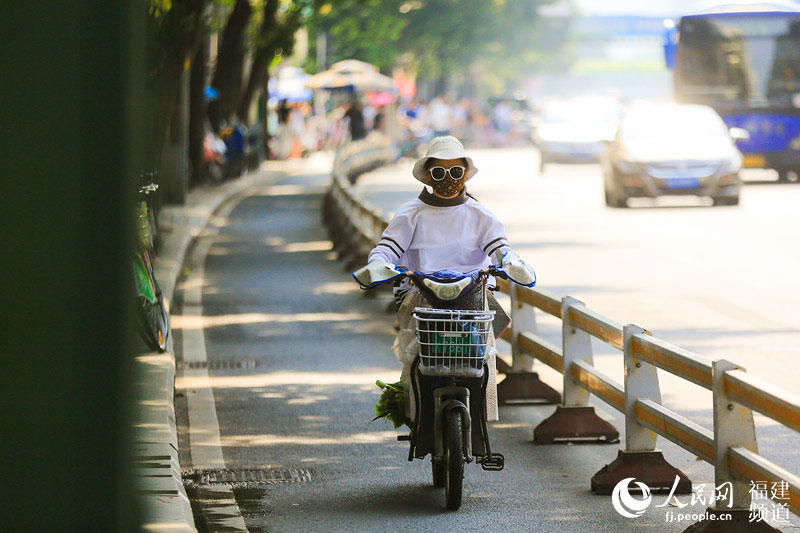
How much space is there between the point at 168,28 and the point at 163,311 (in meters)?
11.7

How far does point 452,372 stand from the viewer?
20.5 feet

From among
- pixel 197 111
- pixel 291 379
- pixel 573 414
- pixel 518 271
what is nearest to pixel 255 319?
pixel 291 379

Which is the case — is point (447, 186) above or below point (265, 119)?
above

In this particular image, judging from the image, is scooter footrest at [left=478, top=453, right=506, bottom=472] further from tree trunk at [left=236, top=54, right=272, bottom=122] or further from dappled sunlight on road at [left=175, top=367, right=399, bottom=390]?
tree trunk at [left=236, top=54, right=272, bottom=122]

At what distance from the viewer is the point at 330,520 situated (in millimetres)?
→ 6289

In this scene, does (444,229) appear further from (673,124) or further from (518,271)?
(673,124)

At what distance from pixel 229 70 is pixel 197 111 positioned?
438 cm

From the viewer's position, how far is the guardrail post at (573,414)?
7.95 metres

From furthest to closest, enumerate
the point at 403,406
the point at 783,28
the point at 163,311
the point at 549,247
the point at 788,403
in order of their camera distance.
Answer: the point at 783,28 → the point at 549,247 → the point at 163,311 → the point at 403,406 → the point at 788,403

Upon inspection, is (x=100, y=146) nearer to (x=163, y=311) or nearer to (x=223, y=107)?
(x=163, y=311)

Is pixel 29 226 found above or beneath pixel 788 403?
above

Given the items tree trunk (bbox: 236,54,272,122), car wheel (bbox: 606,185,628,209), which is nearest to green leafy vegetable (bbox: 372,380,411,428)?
car wheel (bbox: 606,185,628,209)

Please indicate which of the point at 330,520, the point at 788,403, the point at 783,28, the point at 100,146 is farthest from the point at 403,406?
the point at 783,28

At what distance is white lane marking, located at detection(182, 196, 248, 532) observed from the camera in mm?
6352
